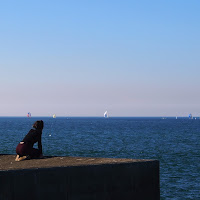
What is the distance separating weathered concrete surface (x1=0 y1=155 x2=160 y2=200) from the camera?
24.9 ft

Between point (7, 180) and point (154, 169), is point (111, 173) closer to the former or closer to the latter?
point (154, 169)

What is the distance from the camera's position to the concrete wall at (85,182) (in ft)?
24.8

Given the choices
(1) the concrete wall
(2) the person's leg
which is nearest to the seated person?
(2) the person's leg

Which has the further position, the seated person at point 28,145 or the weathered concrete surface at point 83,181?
the seated person at point 28,145

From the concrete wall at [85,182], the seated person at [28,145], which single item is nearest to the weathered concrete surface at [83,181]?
the concrete wall at [85,182]

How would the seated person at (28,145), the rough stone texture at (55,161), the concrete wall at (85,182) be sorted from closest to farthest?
the concrete wall at (85,182) < the rough stone texture at (55,161) < the seated person at (28,145)

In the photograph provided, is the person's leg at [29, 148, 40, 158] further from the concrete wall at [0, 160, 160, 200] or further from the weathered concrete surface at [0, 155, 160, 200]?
the concrete wall at [0, 160, 160, 200]

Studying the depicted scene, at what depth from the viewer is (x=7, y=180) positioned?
24.3 ft

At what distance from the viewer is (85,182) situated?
27.2 feet

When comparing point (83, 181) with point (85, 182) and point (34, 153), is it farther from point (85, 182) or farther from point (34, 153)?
point (34, 153)

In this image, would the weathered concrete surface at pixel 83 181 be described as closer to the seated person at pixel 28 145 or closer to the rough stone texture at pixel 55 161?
the rough stone texture at pixel 55 161

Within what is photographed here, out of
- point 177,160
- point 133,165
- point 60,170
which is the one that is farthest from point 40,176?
point 177,160

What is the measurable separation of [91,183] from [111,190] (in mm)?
461

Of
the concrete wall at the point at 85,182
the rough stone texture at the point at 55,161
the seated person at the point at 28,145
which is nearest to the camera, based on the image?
the concrete wall at the point at 85,182
